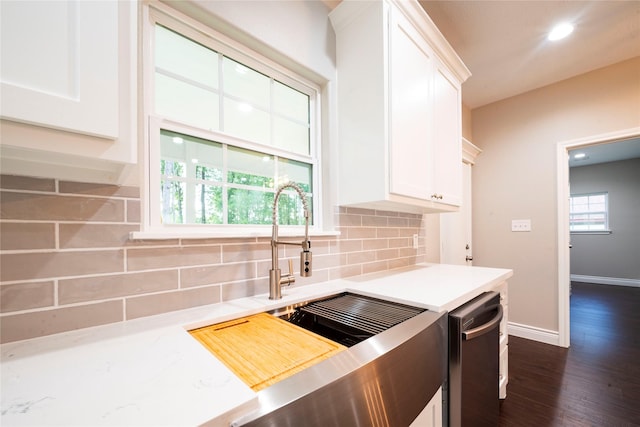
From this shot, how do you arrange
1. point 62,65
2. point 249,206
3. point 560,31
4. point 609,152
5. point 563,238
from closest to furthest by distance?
point 62,65 → point 249,206 → point 560,31 → point 563,238 → point 609,152

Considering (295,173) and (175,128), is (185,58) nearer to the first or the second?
(175,128)

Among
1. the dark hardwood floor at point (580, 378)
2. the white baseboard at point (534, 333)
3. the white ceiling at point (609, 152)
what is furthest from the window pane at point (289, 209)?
the white ceiling at point (609, 152)

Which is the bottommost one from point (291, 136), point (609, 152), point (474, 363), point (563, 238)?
point (474, 363)

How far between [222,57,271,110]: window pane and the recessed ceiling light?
87.9 inches

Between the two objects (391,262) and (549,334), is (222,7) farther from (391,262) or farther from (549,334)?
(549,334)

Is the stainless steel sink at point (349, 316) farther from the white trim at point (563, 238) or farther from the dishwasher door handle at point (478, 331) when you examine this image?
the white trim at point (563, 238)

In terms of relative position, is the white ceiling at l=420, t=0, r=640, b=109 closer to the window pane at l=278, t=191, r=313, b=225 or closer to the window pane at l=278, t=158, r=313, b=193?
the window pane at l=278, t=158, r=313, b=193

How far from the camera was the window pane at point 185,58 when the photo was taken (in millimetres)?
1031

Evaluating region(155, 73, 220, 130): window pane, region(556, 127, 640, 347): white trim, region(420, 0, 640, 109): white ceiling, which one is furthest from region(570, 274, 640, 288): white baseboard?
region(155, 73, 220, 130): window pane

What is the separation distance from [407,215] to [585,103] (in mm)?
2241

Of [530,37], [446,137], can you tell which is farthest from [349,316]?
[530,37]

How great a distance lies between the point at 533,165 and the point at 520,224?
663 millimetres

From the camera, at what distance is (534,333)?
269cm

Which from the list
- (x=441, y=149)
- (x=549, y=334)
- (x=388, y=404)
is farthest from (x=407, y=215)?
(x=549, y=334)
